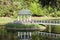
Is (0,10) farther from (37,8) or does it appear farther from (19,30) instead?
(19,30)

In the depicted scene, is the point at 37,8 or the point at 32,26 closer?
the point at 32,26

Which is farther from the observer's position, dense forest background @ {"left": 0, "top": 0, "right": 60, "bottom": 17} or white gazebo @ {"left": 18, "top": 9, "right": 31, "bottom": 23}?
dense forest background @ {"left": 0, "top": 0, "right": 60, "bottom": 17}

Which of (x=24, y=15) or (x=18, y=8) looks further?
(x=18, y=8)

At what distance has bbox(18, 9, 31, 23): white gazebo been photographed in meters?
38.7

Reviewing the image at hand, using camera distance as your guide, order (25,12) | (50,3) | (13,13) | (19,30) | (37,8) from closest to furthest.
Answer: (50,3)
(19,30)
(25,12)
(13,13)
(37,8)

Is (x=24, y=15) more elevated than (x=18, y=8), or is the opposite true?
(x=18, y=8)

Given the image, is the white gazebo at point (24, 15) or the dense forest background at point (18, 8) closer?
the white gazebo at point (24, 15)

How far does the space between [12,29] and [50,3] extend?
11803 millimetres

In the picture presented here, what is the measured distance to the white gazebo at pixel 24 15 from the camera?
127 ft

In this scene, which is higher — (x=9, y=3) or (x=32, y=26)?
(x=9, y=3)

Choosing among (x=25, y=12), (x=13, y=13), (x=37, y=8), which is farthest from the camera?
(x=37, y=8)

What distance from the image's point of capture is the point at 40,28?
34781mm

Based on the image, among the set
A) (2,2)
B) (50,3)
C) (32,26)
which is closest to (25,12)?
(32,26)

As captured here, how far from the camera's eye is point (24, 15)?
40.1 meters
